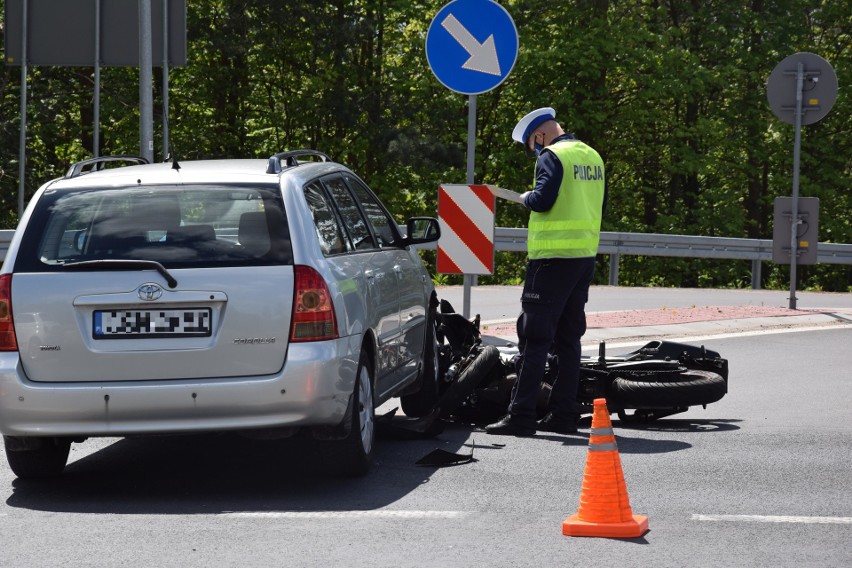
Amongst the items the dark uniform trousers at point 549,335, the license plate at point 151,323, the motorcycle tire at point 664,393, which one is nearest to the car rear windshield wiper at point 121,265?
the license plate at point 151,323

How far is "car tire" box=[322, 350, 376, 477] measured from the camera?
7.35m

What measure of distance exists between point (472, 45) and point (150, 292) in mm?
5099

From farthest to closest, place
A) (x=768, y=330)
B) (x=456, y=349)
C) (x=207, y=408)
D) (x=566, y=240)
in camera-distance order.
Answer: (x=768, y=330), (x=456, y=349), (x=566, y=240), (x=207, y=408)

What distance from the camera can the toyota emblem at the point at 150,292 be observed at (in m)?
6.88

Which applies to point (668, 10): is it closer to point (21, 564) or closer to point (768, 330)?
point (768, 330)

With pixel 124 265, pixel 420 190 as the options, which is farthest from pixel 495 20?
pixel 420 190

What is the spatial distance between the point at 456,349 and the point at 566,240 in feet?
5.03

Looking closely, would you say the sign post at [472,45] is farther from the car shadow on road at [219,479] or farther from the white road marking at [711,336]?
the car shadow on road at [219,479]

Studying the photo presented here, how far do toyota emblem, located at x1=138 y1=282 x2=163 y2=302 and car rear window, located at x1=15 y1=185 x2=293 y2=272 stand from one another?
15cm

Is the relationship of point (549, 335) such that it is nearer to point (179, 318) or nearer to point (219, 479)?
point (219, 479)

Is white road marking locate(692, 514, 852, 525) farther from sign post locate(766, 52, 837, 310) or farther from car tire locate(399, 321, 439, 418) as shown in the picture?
sign post locate(766, 52, 837, 310)

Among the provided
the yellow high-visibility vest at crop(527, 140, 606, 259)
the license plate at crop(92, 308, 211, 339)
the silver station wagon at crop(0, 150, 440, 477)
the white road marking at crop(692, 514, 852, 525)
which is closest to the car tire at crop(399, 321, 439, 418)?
the yellow high-visibility vest at crop(527, 140, 606, 259)

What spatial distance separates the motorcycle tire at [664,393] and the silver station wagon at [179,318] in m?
2.20

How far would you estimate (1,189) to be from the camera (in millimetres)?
31219
